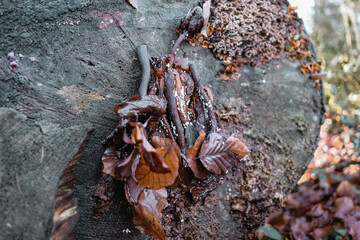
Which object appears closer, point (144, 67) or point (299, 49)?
point (144, 67)

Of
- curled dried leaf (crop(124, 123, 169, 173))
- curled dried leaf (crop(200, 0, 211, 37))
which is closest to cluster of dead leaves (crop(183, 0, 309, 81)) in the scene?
curled dried leaf (crop(200, 0, 211, 37))

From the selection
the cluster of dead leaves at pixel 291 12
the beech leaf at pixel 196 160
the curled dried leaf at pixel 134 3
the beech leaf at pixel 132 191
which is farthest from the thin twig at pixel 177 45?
the cluster of dead leaves at pixel 291 12

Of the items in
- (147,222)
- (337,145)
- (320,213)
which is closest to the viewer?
(147,222)

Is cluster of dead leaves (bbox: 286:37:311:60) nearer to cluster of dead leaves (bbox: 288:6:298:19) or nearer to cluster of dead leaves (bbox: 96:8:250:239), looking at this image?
cluster of dead leaves (bbox: 288:6:298:19)

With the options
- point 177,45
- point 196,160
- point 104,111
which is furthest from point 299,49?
point 104,111

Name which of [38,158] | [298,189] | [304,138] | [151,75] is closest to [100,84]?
[151,75]

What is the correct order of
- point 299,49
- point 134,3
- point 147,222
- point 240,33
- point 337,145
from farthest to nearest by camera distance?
point 337,145
point 299,49
point 240,33
point 134,3
point 147,222

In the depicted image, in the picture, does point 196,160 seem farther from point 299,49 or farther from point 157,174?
point 299,49

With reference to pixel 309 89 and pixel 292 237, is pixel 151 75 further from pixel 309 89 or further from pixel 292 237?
pixel 292 237
